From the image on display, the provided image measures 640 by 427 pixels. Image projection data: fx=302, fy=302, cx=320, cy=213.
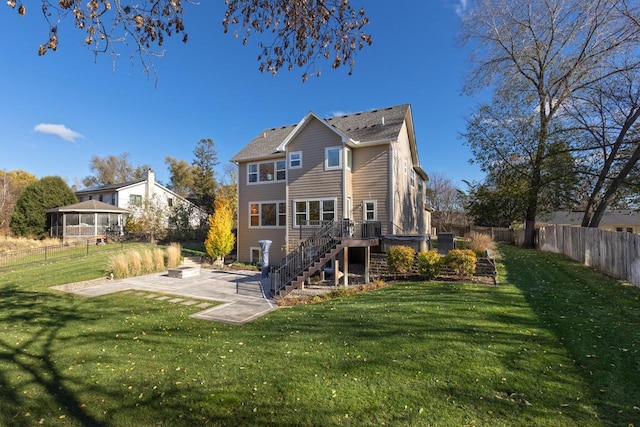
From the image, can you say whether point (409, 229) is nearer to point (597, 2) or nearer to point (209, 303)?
point (209, 303)

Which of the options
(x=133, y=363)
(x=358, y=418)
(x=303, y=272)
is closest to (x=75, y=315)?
(x=133, y=363)

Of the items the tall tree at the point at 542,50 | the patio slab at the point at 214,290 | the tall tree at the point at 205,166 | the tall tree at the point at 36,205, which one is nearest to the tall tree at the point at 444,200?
the tall tree at the point at 542,50

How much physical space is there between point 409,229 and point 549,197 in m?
11.8

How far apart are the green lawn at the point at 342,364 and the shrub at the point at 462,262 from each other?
2412 millimetres

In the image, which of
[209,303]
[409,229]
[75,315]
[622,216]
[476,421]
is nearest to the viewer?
[476,421]

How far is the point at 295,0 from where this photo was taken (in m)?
4.50

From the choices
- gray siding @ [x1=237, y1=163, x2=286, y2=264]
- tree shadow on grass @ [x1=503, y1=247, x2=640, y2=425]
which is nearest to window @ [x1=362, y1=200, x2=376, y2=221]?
gray siding @ [x1=237, y1=163, x2=286, y2=264]

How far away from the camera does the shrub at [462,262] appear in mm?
10547

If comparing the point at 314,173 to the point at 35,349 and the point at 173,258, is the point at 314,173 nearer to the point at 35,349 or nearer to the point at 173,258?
the point at 173,258

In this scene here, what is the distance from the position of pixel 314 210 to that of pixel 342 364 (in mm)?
11911

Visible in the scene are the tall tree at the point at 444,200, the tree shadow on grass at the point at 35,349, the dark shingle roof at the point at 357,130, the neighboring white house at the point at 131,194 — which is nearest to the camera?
the tree shadow on grass at the point at 35,349

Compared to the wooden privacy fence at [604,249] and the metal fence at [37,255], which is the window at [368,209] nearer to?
the wooden privacy fence at [604,249]

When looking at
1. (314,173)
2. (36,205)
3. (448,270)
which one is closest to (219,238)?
(314,173)

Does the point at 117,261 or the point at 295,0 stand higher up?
the point at 295,0
